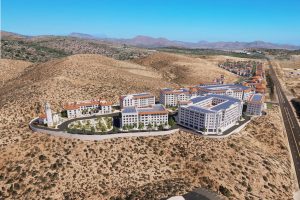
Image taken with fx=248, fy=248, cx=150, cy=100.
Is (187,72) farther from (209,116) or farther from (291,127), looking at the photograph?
(209,116)

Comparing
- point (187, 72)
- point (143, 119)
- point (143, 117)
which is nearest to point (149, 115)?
point (143, 117)

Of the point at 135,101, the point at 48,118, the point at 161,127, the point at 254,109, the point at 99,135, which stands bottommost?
the point at 99,135

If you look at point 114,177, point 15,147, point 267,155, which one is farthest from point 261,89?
point 15,147

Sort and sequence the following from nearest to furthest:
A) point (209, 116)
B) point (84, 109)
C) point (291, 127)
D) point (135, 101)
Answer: point (209, 116) → point (84, 109) → point (135, 101) → point (291, 127)

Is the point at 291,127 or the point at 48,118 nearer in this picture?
the point at 48,118

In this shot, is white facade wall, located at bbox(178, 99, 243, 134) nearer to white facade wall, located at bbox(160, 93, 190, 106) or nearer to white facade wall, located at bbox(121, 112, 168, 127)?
white facade wall, located at bbox(121, 112, 168, 127)

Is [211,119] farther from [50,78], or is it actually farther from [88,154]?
[50,78]

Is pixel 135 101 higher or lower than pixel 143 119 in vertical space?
higher
